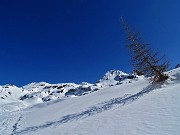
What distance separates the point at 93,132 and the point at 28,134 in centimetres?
656

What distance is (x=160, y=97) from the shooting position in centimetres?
1574

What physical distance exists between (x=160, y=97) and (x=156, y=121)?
504cm

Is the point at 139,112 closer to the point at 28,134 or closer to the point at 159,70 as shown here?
the point at 28,134

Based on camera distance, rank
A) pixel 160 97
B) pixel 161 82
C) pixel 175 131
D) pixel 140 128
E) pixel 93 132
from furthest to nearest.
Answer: pixel 161 82 → pixel 160 97 → pixel 93 132 → pixel 140 128 → pixel 175 131

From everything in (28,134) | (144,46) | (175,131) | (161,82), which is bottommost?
(175,131)

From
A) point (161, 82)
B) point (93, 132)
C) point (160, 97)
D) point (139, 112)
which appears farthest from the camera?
point (161, 82)

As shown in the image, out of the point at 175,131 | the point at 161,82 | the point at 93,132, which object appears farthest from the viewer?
the point at 161,82

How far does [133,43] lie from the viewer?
2366cm

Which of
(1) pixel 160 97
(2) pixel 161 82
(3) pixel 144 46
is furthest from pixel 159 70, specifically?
(1) pixel 160 97

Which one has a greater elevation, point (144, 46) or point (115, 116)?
point (144, 46)

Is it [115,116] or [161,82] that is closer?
[115,116]

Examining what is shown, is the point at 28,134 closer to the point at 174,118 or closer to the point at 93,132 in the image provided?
the point at 93,132

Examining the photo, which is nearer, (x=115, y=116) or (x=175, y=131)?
(x=175, y=131)

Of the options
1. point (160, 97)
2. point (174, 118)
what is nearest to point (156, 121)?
point (174, 118)
